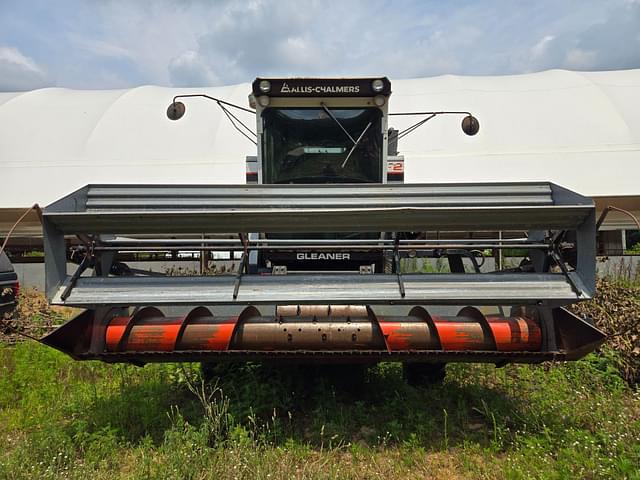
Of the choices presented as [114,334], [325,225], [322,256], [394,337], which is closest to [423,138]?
[322,256]

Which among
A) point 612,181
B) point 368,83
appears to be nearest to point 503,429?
point 368,83

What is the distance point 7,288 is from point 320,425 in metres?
5.42

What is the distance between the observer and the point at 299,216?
117 inches

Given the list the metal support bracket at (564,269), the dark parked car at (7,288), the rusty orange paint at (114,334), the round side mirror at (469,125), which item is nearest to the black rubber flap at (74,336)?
the rusty orange paint at (114,334)

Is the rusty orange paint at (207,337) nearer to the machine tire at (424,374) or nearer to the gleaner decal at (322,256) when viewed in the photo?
the machine tire at (424,374)

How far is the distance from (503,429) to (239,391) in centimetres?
204

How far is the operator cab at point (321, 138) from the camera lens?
16.0 ft

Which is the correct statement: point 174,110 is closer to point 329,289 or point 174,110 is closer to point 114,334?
point 114,334

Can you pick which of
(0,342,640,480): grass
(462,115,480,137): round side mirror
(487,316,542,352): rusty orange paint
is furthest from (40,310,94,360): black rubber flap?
(462,115,480,137): round side mirror

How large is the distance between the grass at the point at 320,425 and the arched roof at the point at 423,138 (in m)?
11.6

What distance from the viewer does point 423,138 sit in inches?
643

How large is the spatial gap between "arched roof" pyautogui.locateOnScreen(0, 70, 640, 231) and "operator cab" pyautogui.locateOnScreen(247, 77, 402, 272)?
1041 centimetres

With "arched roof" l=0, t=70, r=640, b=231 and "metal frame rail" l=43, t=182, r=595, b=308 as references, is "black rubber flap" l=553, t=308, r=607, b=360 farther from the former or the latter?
"arched roof" l=0, t=70, r=640, b=231

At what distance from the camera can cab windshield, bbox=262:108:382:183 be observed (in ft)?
16.7
